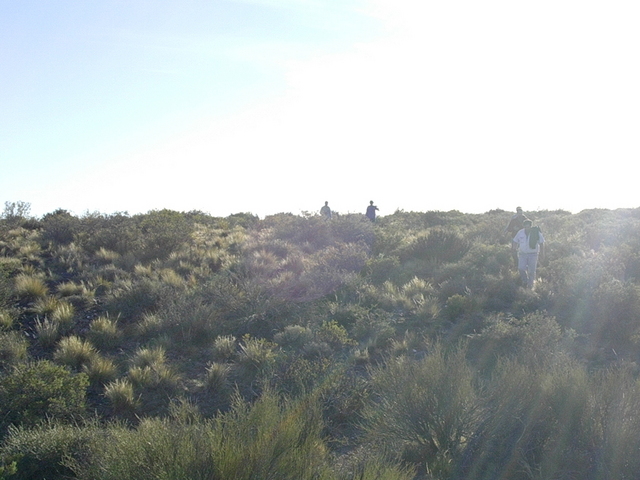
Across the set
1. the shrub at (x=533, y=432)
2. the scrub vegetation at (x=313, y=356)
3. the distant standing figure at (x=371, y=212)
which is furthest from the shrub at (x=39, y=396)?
the distant standing figure at (x=371, y=212)

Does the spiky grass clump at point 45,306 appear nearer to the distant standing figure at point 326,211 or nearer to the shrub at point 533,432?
the shrub at point 533,432

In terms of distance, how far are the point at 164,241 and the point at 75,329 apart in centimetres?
637

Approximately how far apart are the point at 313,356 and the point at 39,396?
13.2 ft

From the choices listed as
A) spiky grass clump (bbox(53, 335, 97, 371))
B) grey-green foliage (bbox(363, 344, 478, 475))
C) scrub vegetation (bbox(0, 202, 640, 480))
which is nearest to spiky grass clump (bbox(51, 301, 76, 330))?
scrub vegetation (bbox(0, 202, 640, 480))

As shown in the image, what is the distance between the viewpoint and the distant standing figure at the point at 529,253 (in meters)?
12.0

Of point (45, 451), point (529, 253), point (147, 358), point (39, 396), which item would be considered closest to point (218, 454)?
point (45, 451)

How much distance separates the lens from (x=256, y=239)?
1869 centimetres

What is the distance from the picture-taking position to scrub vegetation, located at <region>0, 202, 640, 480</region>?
496 centimetres

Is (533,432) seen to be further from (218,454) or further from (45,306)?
(45,306)

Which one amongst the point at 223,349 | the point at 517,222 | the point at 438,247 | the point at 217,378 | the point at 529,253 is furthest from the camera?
the point at 438,247

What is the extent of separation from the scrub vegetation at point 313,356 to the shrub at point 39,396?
1.1 inches

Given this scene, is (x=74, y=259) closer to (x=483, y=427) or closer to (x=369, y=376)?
(x=369, y=376)

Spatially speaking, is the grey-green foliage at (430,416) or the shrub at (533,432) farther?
the grey-green foliage at (430,416)

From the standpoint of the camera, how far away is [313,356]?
861cm
